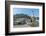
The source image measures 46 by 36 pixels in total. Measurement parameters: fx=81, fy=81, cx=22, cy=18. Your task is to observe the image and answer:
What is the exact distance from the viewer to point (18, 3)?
4.04 feet

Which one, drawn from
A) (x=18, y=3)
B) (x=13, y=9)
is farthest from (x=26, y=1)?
(x=13, y=9)

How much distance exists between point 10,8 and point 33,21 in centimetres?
41

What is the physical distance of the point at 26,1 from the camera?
1.25 meters

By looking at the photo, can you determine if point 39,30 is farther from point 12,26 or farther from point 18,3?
point 18,3

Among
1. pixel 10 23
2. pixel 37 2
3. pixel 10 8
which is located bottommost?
pixel 10 23

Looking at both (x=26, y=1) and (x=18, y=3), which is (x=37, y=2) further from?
(x=18, y=3)

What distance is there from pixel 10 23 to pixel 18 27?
135 millimetres
